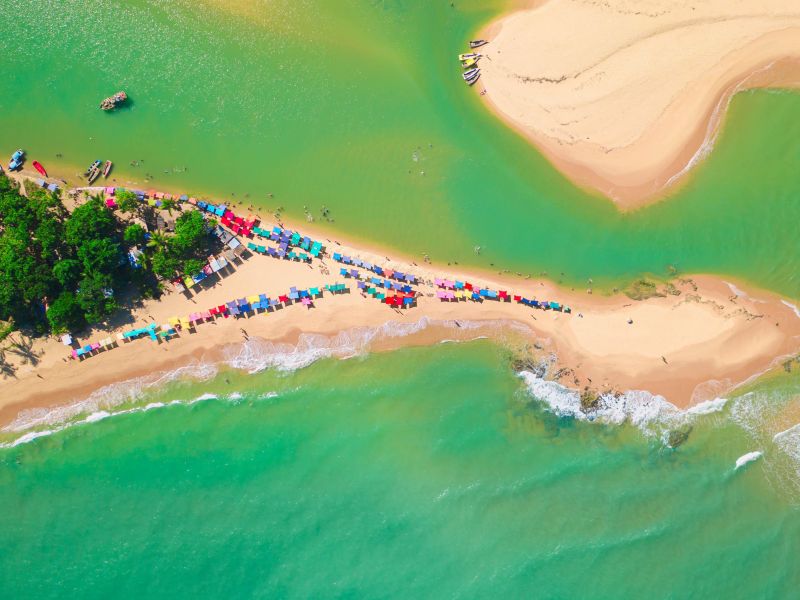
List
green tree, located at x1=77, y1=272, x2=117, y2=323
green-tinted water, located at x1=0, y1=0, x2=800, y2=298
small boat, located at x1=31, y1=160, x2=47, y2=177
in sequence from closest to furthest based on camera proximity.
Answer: green tree, located at x1=77, y1=272, x2=117, y2=323 < small boat, located at x1=31, y1=160, x2=47, y2=177 < green-tinted water, located at x1=0, y1=0, x2=800, y2=298

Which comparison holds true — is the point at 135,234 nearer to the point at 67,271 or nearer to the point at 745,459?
the point at 67,271

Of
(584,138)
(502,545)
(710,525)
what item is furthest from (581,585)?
(584,138)

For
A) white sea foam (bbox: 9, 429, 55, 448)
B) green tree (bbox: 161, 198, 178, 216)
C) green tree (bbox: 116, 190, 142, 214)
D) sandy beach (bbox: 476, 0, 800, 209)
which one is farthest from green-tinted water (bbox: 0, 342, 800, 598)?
sandy beach (bbox: 476, 0, 800, 209)

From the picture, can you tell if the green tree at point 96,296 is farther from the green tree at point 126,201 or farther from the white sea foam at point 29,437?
the white sea foam at point 29,437

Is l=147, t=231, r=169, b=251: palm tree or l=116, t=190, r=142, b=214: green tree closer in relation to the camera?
l=116, t=190, r=142, b=214: green tree

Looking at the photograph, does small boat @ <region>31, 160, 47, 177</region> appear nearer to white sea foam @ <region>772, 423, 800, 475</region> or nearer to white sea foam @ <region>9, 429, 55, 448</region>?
white sea foam @ <region>9, 429, 55, 448</region>

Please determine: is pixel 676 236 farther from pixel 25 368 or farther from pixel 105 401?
pixel 25 368
